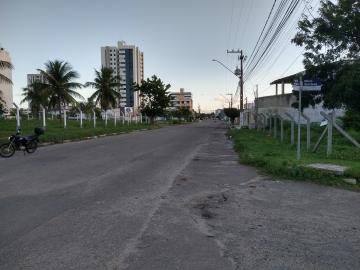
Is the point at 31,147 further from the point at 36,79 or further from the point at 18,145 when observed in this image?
the point at 36,79

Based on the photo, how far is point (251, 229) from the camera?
5.95m

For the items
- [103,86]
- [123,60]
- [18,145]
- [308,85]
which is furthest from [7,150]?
[123,60]

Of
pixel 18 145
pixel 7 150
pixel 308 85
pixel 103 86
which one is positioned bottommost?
pixel 7 150

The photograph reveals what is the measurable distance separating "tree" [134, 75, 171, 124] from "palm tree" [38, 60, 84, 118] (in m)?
26.3

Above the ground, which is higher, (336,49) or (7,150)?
(336,49)

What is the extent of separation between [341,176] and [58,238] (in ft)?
24.8

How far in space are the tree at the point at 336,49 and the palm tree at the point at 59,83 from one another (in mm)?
30674

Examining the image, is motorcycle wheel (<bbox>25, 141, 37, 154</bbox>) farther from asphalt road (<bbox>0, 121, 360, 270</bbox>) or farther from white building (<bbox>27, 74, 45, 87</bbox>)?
white building (<bbox>27, 74, 45, 87</bbox>)

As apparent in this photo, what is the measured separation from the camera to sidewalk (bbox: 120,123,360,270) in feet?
15.2

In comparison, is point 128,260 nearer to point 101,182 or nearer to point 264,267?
point 264,267

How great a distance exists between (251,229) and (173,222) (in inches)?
46.6

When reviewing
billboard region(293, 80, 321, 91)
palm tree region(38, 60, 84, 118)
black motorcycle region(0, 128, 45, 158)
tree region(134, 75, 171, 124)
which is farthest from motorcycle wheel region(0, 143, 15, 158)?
tree region(134, 75, 171, 124)

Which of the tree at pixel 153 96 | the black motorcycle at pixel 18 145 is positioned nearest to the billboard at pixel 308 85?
the black motorcycle at pixel 18 145

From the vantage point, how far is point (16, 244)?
5168 millimetres
